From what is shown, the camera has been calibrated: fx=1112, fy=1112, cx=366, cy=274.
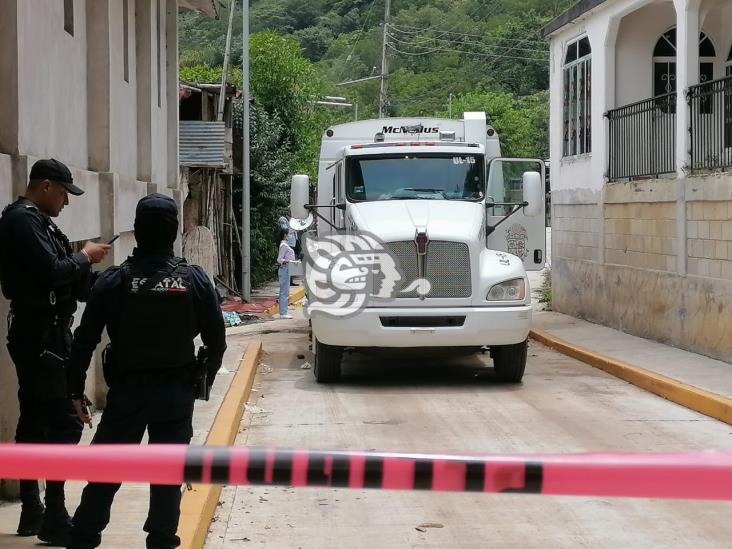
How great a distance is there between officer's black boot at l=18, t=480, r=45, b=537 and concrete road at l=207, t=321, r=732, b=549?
3.73 feet

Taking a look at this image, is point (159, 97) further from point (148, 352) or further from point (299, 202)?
point (148, 352)

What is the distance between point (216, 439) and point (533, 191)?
20.8 ft

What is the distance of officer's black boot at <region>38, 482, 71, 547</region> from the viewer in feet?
18.8

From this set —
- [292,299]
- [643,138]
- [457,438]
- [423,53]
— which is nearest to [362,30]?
[423,53]

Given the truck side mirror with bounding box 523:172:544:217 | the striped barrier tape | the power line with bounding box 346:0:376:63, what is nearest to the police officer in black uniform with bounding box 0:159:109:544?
the striped barrier tape

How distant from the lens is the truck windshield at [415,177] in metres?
14.0

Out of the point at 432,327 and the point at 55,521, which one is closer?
the point at 55,521

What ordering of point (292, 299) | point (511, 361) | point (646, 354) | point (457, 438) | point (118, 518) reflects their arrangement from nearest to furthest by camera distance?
point (118, 518), point (457, 438), point (511, 361), point (646, 354), point (292, 299)

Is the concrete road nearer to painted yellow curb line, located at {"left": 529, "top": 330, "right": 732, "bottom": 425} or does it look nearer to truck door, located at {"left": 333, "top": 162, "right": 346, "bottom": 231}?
painted yellow curb line, located at {"left": 529, "top": 330, "right": 732, "bottom": 425}

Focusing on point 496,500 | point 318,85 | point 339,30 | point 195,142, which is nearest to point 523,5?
point 339,30

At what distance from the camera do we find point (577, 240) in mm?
20812

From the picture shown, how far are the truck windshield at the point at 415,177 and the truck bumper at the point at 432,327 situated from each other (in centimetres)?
195

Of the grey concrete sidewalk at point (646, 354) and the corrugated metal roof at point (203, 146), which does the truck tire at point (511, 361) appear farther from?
the corrugated metal roof at point (203, 146)

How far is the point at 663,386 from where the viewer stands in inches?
483
